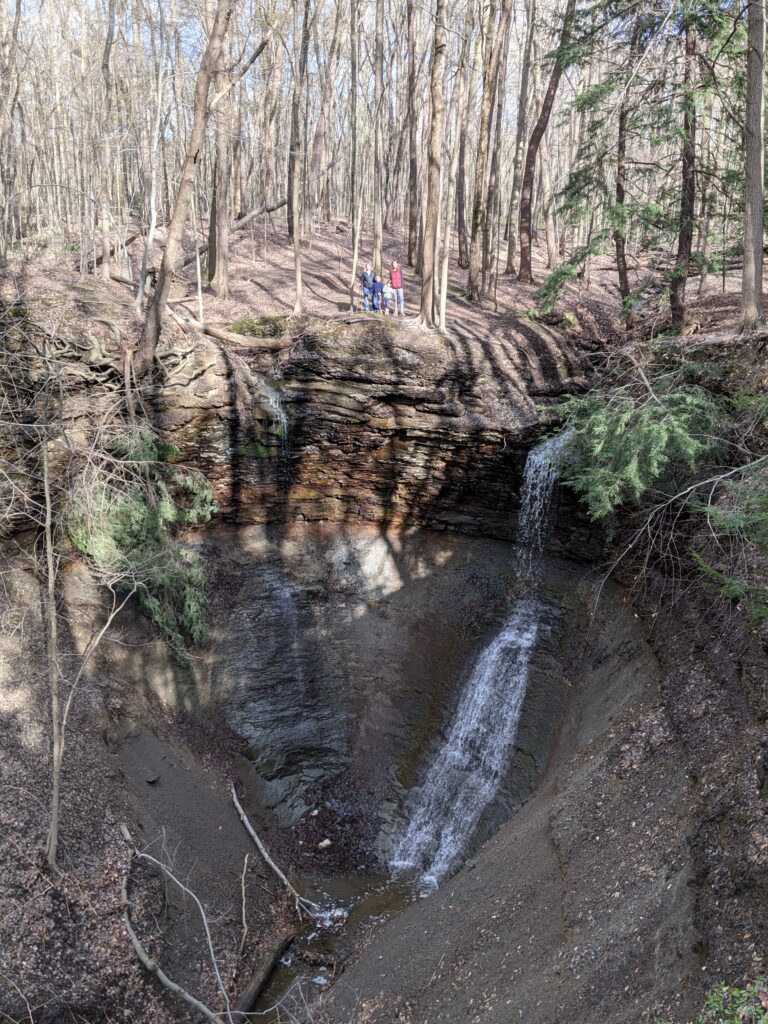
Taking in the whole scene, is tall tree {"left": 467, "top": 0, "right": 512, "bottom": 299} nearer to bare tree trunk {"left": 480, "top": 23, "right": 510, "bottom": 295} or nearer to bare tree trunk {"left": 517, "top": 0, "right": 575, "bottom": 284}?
bare tree trunk {"left": 480, "top": 23, "right": 510, "bottom": 295}

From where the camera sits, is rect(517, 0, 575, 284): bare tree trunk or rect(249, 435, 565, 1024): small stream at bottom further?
rect(517, 0, 575, 284): bare tree trunk

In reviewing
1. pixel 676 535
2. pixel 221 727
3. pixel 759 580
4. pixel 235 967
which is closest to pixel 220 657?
pixel 221 727

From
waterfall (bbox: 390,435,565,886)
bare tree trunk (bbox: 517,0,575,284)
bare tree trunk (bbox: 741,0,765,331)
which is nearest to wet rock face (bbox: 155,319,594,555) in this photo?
waterfall (bbox: 390,435,565,886)

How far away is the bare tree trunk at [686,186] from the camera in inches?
477

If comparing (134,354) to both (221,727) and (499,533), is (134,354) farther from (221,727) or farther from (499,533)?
(499,533)

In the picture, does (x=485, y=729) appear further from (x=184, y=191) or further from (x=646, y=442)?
(x=184, y=191)

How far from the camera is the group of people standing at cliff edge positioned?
1775 centimetres

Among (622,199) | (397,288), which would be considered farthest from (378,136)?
(622,199)

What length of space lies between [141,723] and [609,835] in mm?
8378

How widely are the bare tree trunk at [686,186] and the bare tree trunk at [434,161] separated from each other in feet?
17.2

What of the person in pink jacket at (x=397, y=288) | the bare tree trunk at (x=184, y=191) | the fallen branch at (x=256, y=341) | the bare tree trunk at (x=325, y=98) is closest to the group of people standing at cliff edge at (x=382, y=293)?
the person in pink jacket at (x=397, y=288)

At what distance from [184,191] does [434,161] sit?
235 inches

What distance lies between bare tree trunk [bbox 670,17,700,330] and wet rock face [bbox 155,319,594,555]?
2773 mm

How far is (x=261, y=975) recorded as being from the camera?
930 centimetres
